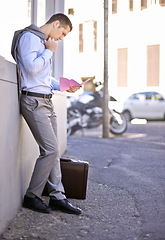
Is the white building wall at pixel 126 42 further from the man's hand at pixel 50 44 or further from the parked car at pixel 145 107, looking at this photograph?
the man's hand at pixel 50 44

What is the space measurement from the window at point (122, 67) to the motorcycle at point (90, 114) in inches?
527

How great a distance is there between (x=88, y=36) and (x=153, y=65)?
5682 mm

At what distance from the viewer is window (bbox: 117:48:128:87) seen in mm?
24469

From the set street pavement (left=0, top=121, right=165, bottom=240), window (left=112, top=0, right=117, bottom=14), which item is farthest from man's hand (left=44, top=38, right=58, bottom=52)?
window (left=112, top=0, right=117, bottom=14)

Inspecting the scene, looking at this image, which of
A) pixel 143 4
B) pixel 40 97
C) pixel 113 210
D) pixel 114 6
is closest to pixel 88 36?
pixel 114 6

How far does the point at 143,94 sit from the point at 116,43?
8022 millimetres

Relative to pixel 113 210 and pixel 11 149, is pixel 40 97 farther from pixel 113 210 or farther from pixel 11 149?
pixel 113 210

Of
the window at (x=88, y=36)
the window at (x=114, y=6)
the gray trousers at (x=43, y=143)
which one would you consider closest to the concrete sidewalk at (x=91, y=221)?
the gray trousers at (x=43, y=143)

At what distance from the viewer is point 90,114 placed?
35.8 ft

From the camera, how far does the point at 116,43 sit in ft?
82.2

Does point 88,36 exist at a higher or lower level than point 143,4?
lower

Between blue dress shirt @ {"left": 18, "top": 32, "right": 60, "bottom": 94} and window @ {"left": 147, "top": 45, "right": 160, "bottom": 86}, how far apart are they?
67.5ft

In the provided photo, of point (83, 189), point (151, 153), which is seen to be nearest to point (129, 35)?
point (151, 153)

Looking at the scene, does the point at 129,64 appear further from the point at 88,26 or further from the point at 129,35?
the point at 88,26
